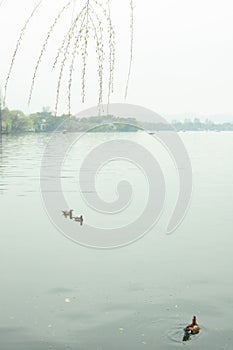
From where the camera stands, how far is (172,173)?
143 feet

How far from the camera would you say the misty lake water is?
8.91 metres

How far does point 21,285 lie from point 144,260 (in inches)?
171

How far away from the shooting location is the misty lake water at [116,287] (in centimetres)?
891

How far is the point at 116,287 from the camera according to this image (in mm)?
11805

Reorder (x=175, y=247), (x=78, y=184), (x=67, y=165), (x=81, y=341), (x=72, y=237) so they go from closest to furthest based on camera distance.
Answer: (x=81, y=341) → (x=175, y=247) → (x=72, y=237) → (x=78, y=184) → (x=67, y=165)

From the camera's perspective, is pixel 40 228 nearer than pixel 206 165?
Yes

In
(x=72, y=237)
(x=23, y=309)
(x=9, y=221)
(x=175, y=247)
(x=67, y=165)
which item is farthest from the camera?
(x=67, y=165)

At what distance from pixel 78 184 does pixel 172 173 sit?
35.1ft

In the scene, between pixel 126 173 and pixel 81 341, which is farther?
pixel 126 173

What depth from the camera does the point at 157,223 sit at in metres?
21.7

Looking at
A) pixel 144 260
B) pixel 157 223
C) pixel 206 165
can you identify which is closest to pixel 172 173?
pixel 206 165

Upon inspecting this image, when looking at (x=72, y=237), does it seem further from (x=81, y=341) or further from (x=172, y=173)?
(x=172, y=173)

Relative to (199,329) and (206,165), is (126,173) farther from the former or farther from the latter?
(199,329)

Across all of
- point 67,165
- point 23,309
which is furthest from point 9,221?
point 67,165
